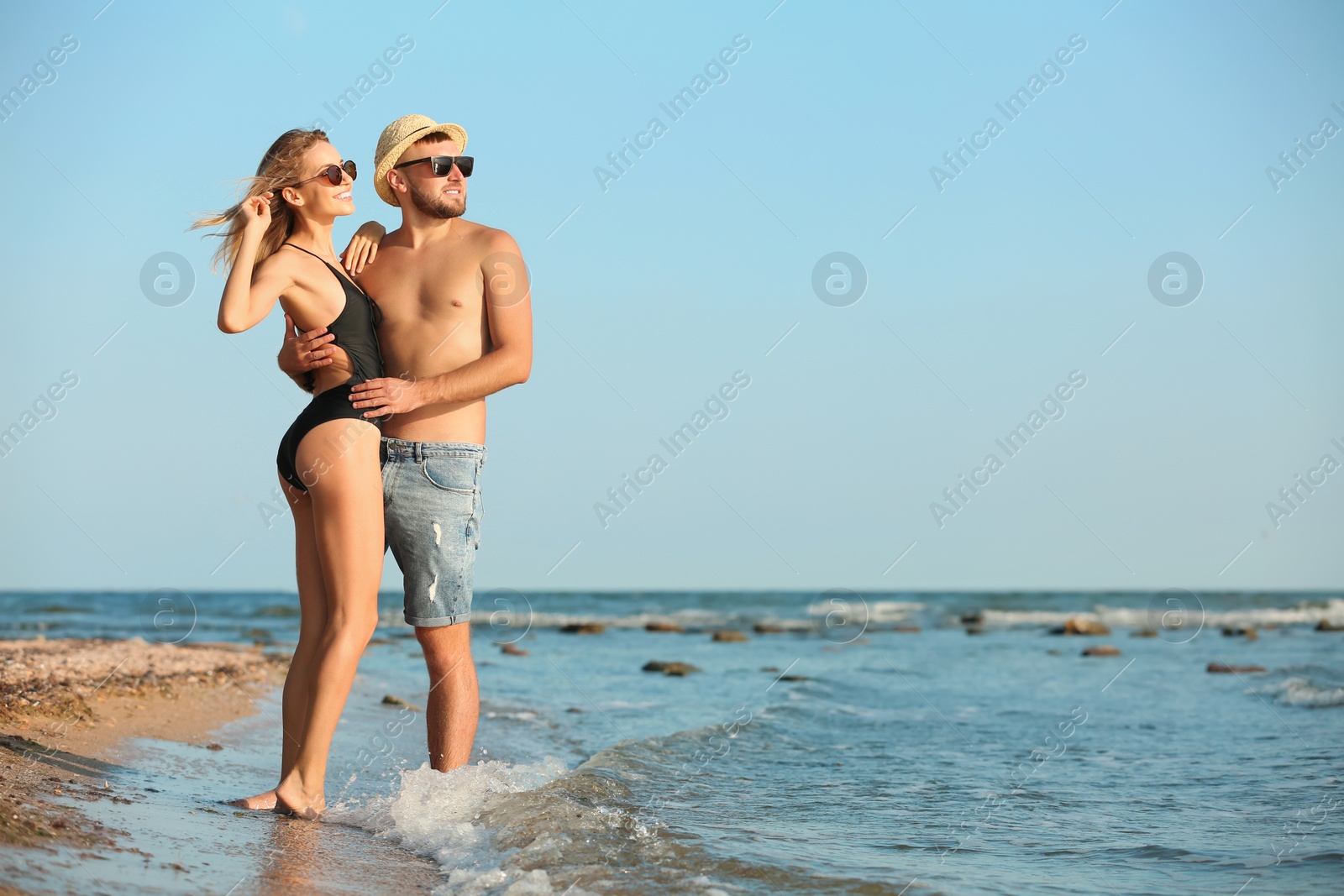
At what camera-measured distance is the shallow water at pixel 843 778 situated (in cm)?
357

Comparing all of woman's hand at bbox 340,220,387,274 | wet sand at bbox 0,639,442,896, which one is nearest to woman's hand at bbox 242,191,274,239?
woman's hand at bbox 340,220,387,274

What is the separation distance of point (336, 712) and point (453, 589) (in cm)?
62

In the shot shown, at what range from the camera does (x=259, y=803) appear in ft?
12.4

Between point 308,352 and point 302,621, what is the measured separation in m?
0.97

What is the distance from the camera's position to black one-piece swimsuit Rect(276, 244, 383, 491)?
12.2 feet

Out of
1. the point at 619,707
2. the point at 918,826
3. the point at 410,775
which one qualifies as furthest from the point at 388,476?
the point at 619,707

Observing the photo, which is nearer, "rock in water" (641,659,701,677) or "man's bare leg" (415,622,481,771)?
"man's bare leg" (415,622,481,771)

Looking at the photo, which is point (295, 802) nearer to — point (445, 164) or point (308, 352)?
point (308, 352)

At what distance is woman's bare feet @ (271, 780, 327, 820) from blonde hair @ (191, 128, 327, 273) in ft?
6.09

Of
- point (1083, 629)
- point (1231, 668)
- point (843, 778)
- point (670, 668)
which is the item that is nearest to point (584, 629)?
point (1083, 629)

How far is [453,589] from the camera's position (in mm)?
4094

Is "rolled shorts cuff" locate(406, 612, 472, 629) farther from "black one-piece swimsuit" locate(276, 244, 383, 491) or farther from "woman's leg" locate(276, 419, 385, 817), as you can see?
"black one-piece swimsuit" locate(276, 244, 383, 491)

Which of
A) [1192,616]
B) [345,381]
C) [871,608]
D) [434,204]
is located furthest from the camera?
[871,608]

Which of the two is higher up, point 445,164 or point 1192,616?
point 445,164
